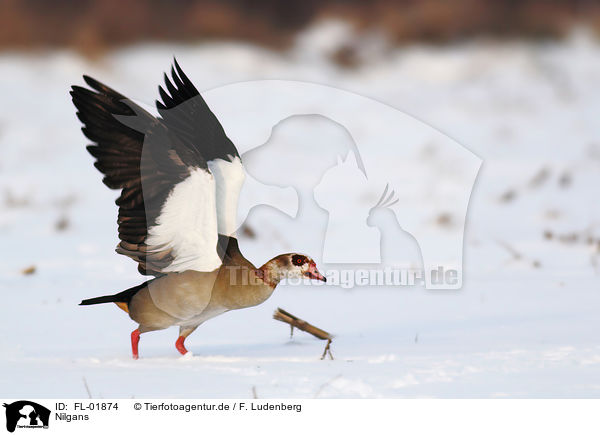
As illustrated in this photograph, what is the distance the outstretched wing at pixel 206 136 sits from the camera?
406 centimetres

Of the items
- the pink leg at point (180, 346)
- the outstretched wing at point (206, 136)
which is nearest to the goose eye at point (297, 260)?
the outstretched wing at point (206, 136)

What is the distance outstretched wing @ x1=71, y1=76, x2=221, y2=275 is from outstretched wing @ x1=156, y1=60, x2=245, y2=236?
2.8 inches

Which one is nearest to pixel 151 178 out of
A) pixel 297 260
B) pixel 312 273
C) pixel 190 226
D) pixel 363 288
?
pixel 190 226

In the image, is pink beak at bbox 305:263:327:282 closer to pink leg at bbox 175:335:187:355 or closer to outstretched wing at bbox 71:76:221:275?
outstretched wing at bbox 71:76:221:275

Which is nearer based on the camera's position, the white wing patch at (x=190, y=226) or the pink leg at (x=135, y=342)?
the white wing patch at (x=190, y=226)

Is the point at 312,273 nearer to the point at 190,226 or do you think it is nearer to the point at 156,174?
the point at 190,226

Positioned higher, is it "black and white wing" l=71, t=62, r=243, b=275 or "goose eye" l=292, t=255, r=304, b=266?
"black and white wing" l=71, t=62, r=243, b=275

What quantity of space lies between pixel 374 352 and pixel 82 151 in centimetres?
996

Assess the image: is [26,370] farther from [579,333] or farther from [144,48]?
[144,48]

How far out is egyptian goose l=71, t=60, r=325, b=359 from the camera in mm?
4023

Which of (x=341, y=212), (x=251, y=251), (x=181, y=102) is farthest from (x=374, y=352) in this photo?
(x=341, y=212)

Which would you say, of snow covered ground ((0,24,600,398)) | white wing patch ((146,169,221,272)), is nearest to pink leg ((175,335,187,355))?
snow covered ground ((0,24,600,398))

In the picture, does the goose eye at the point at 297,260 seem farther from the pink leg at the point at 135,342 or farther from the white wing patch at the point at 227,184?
the pink leg at the point at 135,342

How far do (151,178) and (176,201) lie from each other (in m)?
0.17
